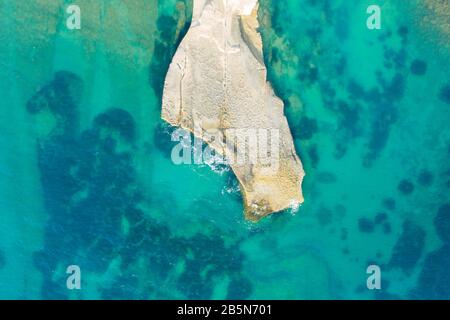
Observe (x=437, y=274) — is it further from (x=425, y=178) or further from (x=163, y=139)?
(x=163, y=139)

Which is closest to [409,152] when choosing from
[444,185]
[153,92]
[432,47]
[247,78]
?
[444,185]

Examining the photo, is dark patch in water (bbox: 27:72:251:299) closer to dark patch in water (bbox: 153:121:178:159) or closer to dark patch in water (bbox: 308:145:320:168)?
dark patch in water (bbox: 153:121:178:159)

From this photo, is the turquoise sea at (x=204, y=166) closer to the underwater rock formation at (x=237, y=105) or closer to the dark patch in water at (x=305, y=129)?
the dark patch in water at (x=305, y=129)

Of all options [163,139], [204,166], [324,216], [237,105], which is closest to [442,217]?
[324,216]

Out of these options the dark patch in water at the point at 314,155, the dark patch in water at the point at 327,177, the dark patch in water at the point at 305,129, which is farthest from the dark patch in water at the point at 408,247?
the dark patch in water at the point at 305,129
